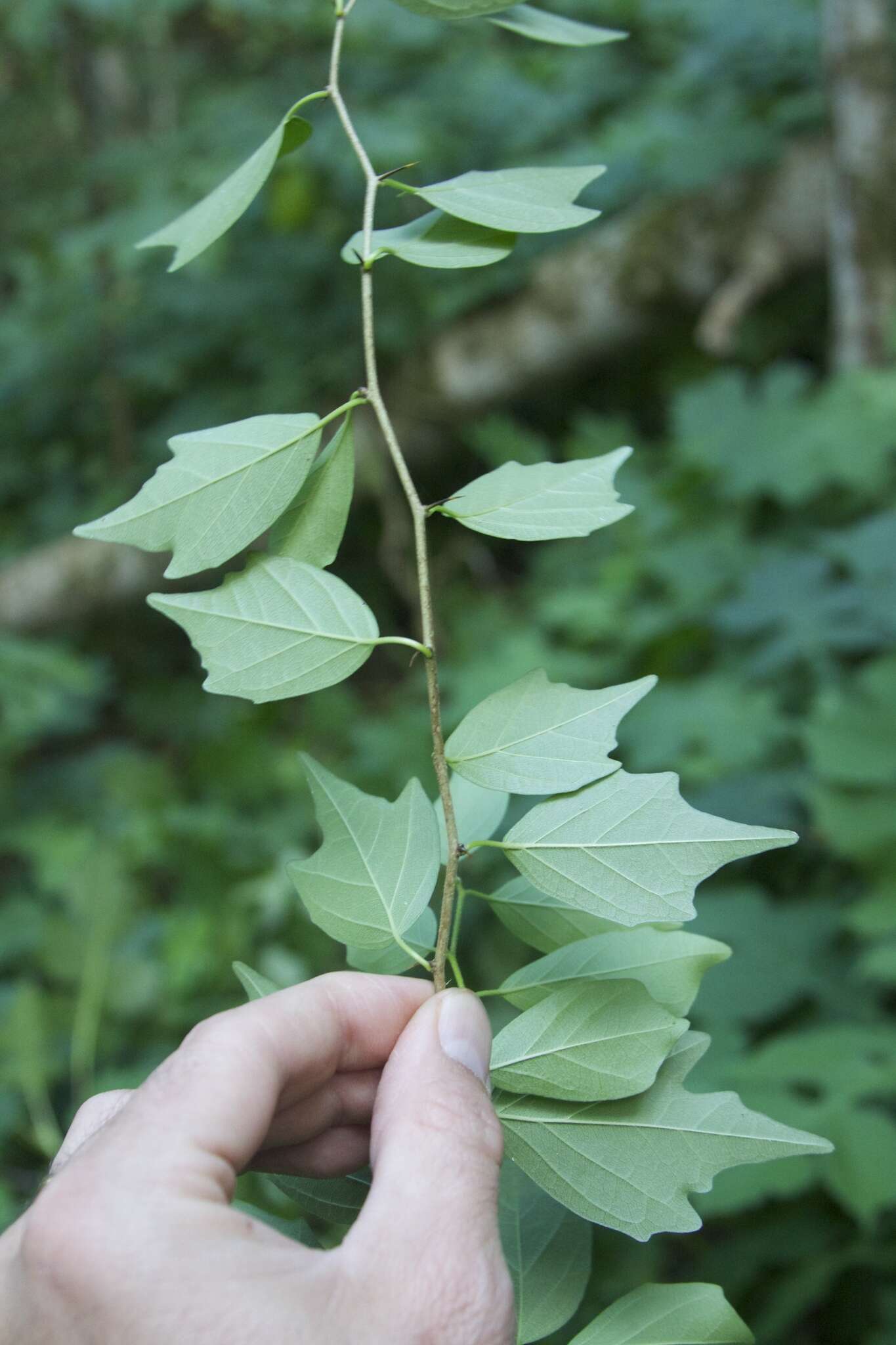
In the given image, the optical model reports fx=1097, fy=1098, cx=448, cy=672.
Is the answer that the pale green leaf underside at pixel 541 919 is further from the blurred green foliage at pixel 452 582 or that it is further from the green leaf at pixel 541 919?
the blurred green foliage at pixel 452 582

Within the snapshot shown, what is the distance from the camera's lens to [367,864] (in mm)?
605

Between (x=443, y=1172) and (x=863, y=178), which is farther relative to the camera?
(x=863, y=178)

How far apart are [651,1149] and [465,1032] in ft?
0.36

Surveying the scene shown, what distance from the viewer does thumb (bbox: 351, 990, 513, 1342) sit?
506 mm

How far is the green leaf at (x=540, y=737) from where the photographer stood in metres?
0.56

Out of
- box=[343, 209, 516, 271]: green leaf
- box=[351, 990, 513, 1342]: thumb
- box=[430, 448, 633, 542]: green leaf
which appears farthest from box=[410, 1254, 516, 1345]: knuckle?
box=[343, 209, 516, 271]: green leaf

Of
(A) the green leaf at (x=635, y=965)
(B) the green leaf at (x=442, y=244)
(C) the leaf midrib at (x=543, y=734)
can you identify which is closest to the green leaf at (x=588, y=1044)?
(A) the green leaf at (x=635, y=965)

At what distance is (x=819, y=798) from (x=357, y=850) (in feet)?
4.84

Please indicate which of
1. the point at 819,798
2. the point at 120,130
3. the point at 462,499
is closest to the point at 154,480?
the point at 462,499

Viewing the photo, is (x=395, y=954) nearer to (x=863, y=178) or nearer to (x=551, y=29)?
(x=551, y=29)

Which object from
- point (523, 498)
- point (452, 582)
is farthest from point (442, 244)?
point (452, 582)

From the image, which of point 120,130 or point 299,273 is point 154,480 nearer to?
point 299,273

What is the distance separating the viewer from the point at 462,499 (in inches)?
24.5

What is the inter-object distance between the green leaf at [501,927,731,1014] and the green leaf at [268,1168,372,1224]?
144mm
